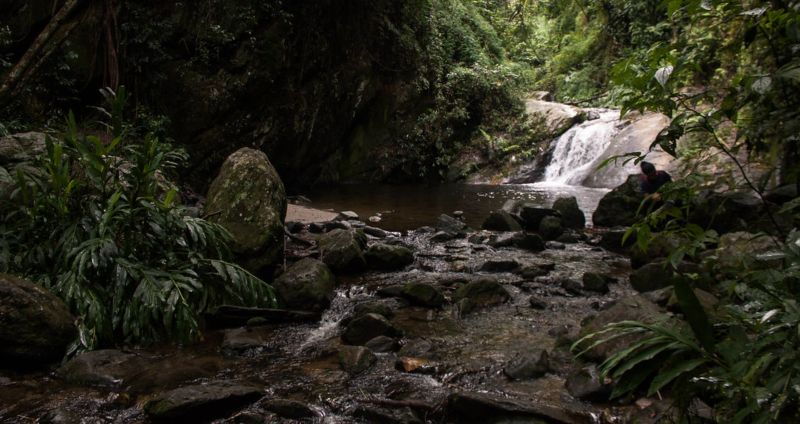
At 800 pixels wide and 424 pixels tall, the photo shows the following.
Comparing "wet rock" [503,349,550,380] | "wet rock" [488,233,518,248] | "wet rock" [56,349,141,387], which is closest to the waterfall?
"wet rock" [488,233,518,248]

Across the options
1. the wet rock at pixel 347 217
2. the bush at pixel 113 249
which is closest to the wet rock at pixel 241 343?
the bush at pixel 113 249

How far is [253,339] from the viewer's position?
4.04 metres

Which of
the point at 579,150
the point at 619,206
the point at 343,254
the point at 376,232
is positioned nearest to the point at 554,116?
the point at 579,150

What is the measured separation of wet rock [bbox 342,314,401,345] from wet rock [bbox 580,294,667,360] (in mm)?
1571

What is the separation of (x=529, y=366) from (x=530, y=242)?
4.04 meters

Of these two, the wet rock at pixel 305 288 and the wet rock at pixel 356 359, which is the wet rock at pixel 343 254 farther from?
the wet rock at pixel 356 359

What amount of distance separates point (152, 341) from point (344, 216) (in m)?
5.59

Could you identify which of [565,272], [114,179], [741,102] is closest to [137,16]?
[114,179]

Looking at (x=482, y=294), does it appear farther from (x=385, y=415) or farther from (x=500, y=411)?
(x=385, y=415)

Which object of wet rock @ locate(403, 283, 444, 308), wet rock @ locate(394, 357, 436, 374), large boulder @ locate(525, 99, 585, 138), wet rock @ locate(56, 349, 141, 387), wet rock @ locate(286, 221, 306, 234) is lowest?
wet rock @ locate(56, 349, 141, 387)

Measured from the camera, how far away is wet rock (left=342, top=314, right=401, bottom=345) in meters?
4.07

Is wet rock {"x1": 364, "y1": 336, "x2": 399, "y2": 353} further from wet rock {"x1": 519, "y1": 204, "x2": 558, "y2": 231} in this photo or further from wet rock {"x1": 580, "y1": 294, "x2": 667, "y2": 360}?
wet rock {"x1": 519, "y1": 204, "x2": 558, "y2": 231}

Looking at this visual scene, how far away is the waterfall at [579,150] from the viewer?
574 inches

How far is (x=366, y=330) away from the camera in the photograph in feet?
13.4
